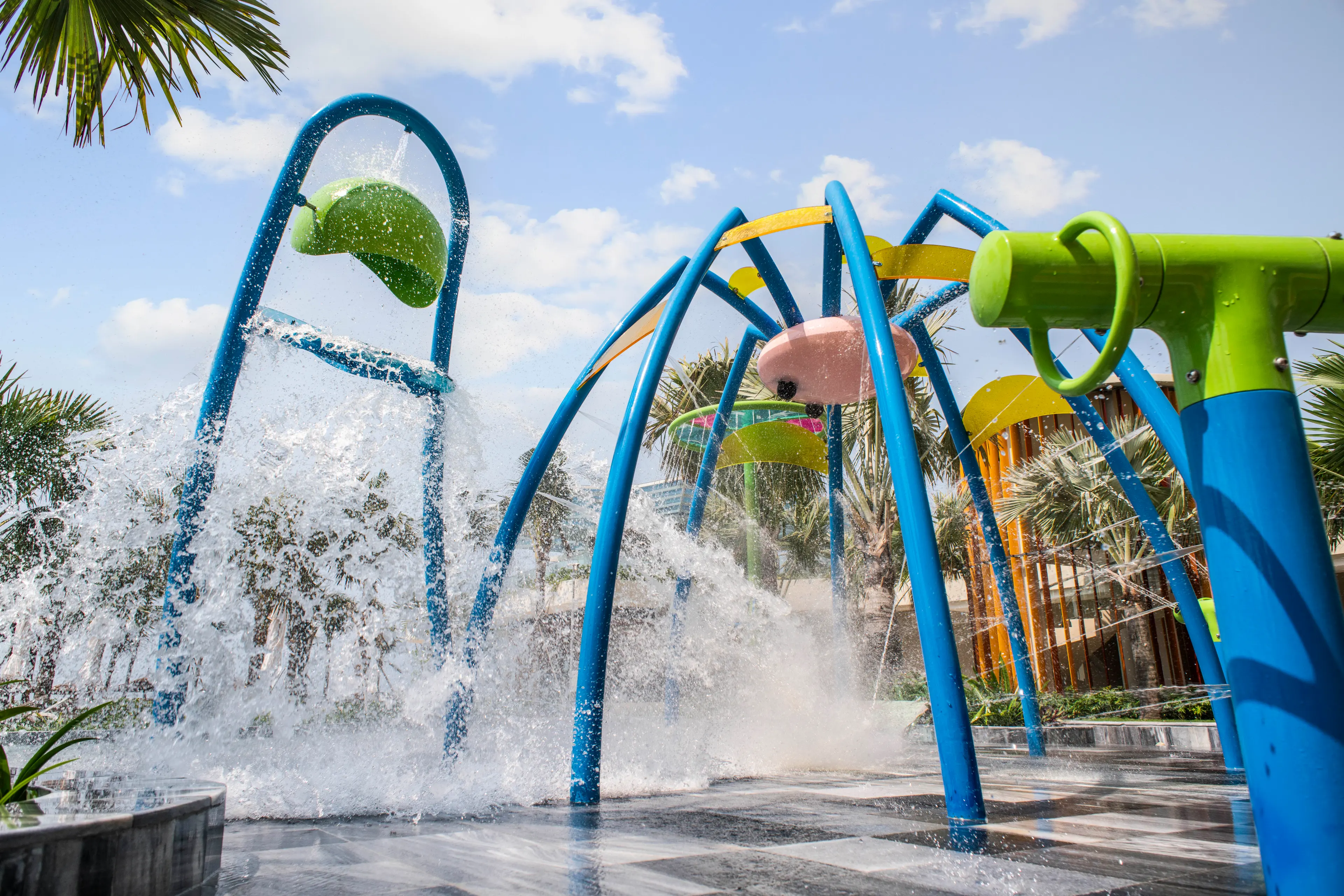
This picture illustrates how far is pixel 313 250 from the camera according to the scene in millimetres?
8039

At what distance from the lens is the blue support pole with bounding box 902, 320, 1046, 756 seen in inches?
368

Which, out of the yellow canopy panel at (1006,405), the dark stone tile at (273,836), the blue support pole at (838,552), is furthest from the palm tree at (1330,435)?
the dark stone tile at (273,836)

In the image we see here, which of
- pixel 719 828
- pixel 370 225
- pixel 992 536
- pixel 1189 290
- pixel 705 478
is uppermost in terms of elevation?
pixel 370 225

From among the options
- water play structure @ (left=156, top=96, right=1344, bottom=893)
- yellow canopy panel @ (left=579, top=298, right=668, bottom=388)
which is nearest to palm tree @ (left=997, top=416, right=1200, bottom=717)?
water play structure @ (left=156, top=96, right=1344, bottom=893)

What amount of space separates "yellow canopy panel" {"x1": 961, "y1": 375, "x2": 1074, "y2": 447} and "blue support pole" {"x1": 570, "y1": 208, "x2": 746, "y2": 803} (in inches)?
180

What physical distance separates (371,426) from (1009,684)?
12811 mm

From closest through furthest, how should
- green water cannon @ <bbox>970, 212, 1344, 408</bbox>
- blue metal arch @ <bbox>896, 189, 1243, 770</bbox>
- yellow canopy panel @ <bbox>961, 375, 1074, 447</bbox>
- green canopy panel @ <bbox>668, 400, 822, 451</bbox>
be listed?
green water cannon @ <bbox>970, 212, 1344, 408</bbox>
blue metal arch @ <bbox>896, 189, 1243, 770</bbox>
yellow canopy panel @ <bbox>961, 375, 1074, 447</bbox>
green canopy panel @ <bbox>668, 400, 822, 451</bbox>

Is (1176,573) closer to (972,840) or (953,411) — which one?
(953,411)

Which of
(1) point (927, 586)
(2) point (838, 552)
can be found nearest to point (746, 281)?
(2) point (838, 552)

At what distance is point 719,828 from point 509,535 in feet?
13.6

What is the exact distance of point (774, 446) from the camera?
11.9 m

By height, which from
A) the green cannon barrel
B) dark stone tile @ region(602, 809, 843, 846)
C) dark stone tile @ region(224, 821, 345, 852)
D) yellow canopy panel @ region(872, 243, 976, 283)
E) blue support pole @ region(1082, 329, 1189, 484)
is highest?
yellow canopy panel @ region(872, 243, 976, 283)

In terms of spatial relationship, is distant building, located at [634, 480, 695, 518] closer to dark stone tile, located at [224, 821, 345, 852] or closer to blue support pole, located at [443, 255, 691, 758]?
blue support pole, located at [443, 255, 691, 758]

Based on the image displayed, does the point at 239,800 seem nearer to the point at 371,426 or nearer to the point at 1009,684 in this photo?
the point at 371,426
